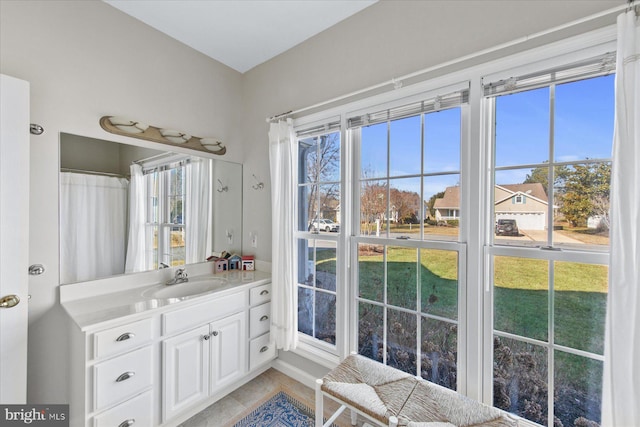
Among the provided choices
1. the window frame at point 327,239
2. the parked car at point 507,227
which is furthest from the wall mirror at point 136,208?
the parked car at point 507,227

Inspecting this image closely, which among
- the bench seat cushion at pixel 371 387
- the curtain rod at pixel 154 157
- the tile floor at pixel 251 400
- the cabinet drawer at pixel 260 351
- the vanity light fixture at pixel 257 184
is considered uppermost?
the curtain rod at pixel 154 157

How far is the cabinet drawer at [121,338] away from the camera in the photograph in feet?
4.09

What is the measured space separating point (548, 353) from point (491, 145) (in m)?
1.04

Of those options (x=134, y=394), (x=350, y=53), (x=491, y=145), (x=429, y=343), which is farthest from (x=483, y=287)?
(x=134, y=394)

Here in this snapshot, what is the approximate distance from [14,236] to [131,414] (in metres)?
1.10

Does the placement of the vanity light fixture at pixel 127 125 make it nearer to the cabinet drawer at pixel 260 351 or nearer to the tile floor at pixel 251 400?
the cabinet drawer at pixel 260 351

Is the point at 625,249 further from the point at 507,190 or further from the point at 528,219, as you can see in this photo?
the point at 507,190

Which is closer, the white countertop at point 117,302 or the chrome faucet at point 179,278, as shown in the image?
the white countertop at point 117,302

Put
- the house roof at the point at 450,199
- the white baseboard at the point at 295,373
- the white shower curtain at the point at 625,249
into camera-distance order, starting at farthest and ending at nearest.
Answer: the white baseboard at the point at 295,373 → the house roof at the point at 450,199 → the white shower curtain at the point at 625,249

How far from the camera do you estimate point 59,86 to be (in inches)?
60.4

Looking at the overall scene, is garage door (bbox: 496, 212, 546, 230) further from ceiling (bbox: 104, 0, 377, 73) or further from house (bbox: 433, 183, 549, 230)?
ceiling (bbox: 104, 0, 377, 73)

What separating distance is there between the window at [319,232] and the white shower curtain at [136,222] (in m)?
1.15

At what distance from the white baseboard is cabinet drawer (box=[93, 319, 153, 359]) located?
1.15 m

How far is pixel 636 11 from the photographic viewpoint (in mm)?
986
